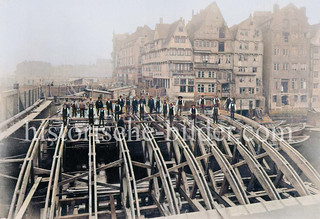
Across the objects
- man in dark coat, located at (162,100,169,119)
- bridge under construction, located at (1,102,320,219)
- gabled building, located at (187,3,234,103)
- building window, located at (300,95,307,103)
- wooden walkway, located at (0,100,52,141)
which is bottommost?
bridge under construction, located at (1,102,320,219)

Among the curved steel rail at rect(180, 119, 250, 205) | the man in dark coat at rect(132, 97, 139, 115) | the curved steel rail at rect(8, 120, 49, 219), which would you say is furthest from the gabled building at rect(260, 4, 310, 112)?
the curved steel rail at rect(8, 120, 49, 219)

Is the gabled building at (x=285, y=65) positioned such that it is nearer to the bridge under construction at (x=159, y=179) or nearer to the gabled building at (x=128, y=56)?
the bridge under construction at (x=159, y=179)

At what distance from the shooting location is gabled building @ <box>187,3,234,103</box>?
24.0ft

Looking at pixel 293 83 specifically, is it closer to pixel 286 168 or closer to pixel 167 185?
pixel 286 168

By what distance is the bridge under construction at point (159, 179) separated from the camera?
4952mm

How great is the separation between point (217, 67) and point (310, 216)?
4649mm

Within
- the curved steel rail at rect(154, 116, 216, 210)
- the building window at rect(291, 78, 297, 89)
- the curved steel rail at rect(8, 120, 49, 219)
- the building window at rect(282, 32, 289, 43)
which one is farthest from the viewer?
the building window at rect(291, 78, 297, 89)

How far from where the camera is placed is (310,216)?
4.71 metres

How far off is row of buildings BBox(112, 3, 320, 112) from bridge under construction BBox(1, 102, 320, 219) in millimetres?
1083

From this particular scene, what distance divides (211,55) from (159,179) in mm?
3802

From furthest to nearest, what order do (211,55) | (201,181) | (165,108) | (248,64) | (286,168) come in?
(165,108)
(248,64)
(211,55)
(286,168)
(201,181)

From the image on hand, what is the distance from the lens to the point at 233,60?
793cm

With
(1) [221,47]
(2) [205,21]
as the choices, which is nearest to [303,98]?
(1) [221,47]

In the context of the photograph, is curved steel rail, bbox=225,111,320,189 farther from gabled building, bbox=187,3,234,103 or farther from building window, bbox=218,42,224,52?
building window, bbox=218,42,224,52
